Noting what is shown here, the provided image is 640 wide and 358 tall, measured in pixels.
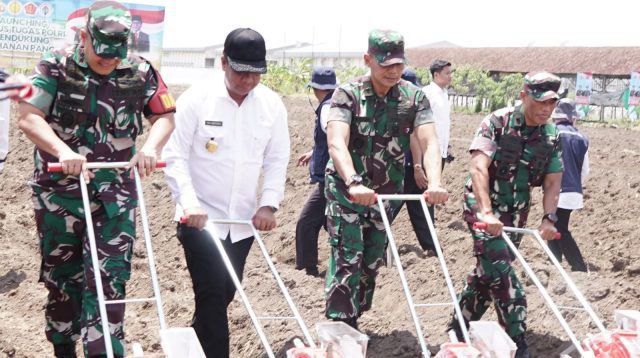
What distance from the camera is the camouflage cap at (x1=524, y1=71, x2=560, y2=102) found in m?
5.91

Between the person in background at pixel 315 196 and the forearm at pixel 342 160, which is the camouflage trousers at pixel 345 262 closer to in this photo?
the forearm at pixel 342 160

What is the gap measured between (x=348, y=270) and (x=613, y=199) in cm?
731

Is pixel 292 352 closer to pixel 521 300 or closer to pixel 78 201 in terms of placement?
pixel 78 201

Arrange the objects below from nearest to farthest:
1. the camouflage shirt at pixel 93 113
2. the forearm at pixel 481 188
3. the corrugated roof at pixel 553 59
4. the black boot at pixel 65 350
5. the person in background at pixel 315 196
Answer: the camouflage shirt at pixel 93 113 → the black boot at pixel 65 350 → the forearm at pixel 481 188 → the person in background at pixel 315 196 → the corrugated roof at pixel 553 59

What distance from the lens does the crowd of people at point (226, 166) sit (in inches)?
196

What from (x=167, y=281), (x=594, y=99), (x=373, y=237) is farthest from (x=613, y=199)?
(x=594, y=99)

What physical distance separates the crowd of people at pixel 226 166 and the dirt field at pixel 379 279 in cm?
75

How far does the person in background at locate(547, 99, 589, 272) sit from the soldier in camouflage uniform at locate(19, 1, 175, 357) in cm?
468

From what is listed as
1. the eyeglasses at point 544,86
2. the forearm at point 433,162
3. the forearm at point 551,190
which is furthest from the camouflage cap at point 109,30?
the forearm at point 551,190

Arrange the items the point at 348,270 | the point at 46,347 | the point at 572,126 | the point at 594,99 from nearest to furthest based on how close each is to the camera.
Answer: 1. the point at 348,270
2. the point at 46,347
3. the point at 572,126
4. the point at 594,99

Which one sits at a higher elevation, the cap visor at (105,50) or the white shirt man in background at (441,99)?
the cap visor at (105,50)

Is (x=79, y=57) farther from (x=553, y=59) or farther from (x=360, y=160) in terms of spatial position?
(x=553, y=59)

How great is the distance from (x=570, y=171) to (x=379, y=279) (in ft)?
6.63

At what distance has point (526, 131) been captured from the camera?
6191mm
